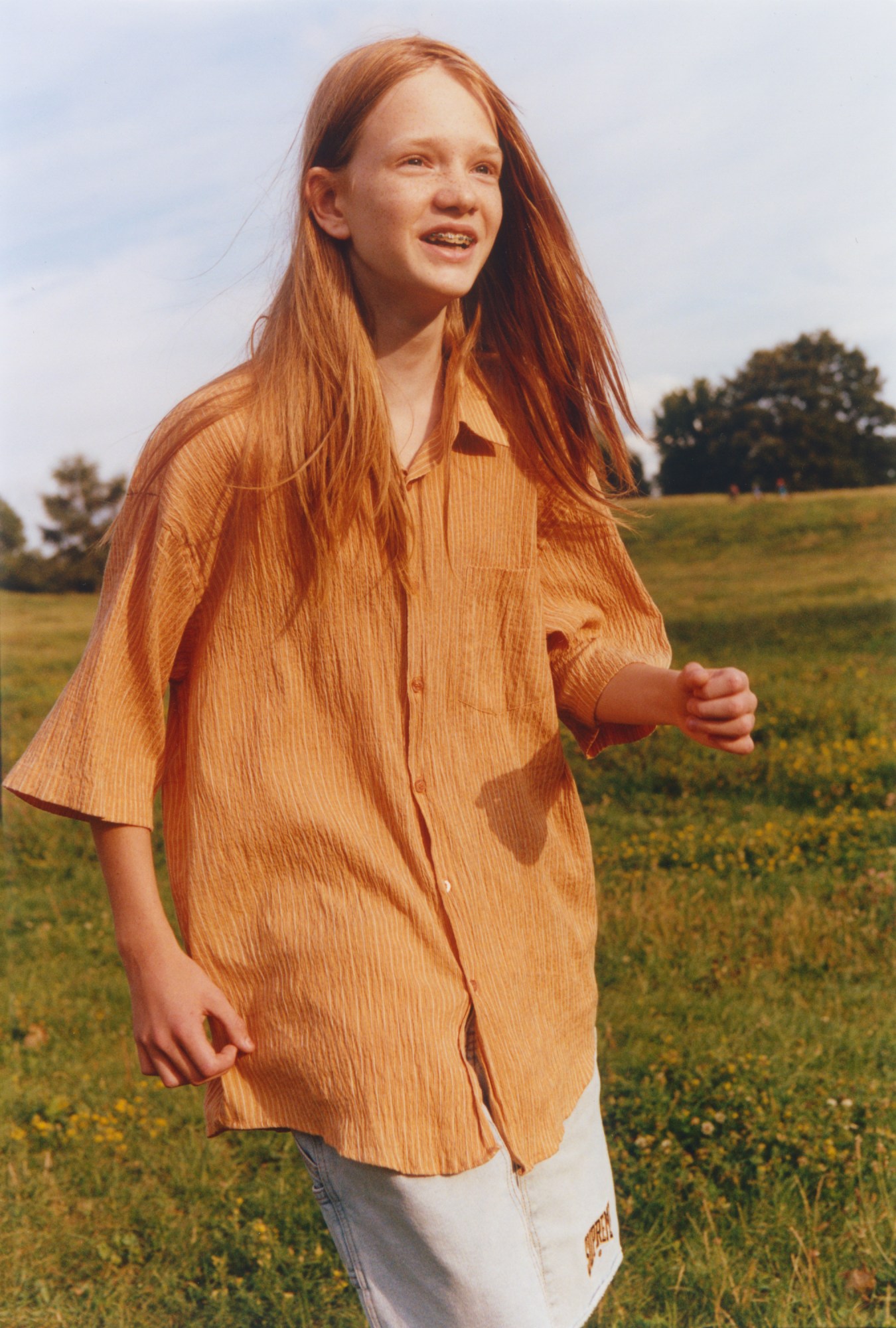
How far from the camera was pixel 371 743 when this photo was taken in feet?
5.78

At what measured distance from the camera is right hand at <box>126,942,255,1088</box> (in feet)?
5.40

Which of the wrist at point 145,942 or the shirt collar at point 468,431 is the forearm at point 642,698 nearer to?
the shirt collar at point 468,431

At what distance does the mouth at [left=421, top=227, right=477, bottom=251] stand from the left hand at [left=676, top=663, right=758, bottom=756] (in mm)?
679

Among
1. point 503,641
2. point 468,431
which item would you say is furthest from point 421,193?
point 503,641

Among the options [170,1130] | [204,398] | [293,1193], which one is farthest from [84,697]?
[170,1130]

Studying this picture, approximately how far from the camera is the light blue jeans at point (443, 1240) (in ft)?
5.47

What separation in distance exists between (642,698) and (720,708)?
0.24 metres

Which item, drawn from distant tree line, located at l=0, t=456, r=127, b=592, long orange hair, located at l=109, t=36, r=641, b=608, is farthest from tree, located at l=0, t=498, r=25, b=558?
long orange hair, located at l=109, t=36, r=641, b=608

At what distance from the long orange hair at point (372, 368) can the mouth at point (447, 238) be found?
148mm

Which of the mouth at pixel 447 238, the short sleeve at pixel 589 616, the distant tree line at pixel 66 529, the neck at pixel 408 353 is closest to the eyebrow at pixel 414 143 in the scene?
the mouth at pixel 447 238

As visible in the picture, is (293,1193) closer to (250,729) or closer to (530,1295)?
(530,1295)

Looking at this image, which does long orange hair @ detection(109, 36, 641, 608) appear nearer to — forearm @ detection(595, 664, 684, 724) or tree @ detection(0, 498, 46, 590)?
forearm @ detection(595, 664, 684, 724)

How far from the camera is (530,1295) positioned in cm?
175

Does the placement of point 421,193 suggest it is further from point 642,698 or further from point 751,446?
point 751,446
